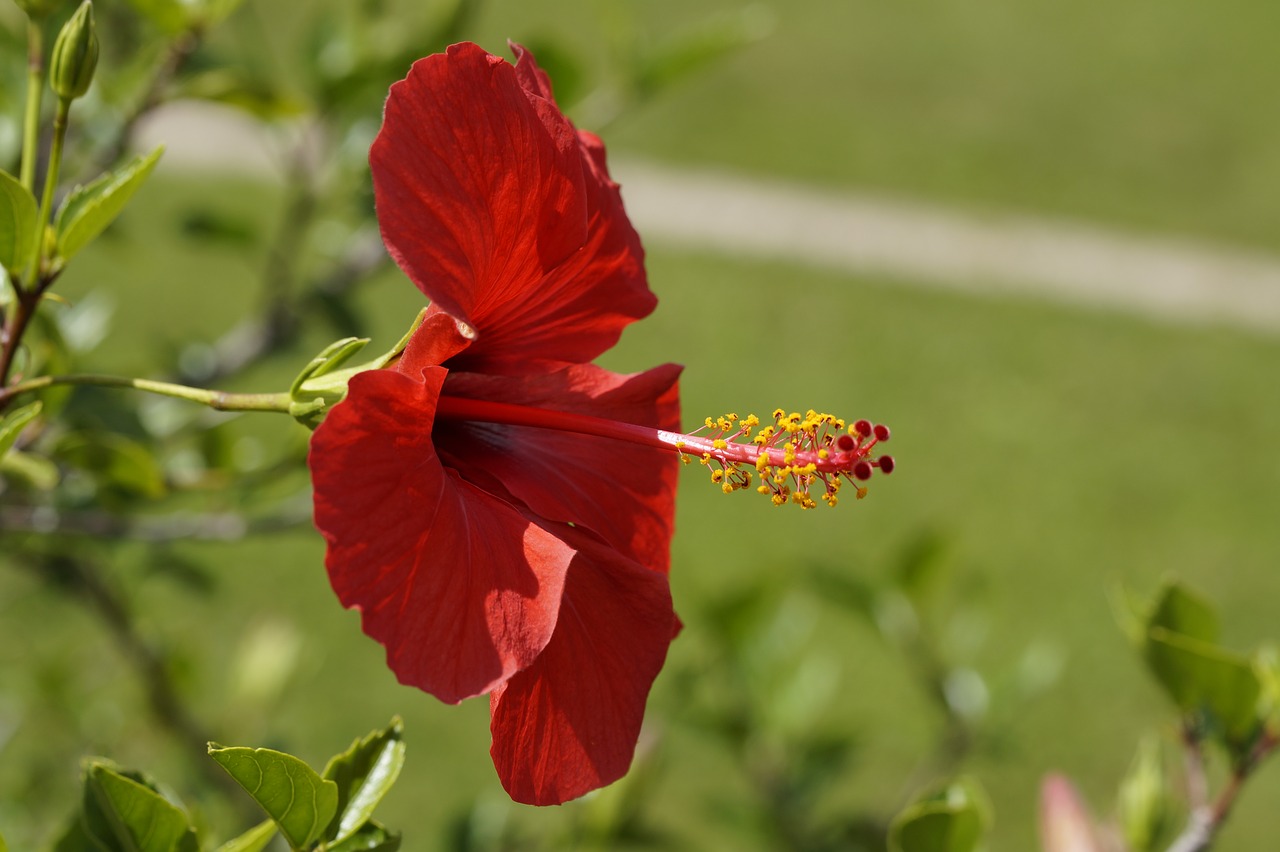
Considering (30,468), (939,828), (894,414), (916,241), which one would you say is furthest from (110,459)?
(916,241)

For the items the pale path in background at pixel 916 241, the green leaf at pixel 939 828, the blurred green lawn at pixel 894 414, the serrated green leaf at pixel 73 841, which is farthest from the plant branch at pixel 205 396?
the pale path in background at pixel 916 241

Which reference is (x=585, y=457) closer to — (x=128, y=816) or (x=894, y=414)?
(x=128, y=816)

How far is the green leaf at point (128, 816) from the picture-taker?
2.86ft

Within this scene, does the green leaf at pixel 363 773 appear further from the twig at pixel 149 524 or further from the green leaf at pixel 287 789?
the twig at pixel 149 524

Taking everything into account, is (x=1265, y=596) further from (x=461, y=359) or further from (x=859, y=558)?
(x=461, y=359)

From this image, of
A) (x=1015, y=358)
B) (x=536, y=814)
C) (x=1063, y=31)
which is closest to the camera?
(x=536, y=814)

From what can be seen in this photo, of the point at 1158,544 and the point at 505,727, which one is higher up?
the point at 505,727

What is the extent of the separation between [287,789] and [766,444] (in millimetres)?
397

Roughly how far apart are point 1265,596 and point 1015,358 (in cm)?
175

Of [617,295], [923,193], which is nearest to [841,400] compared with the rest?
[923,193]

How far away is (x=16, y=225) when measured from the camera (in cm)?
85

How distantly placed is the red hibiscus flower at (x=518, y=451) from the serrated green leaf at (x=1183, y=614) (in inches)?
15.8

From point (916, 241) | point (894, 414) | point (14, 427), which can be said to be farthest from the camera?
point (916, 241)

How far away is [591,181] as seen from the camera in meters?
0.99
